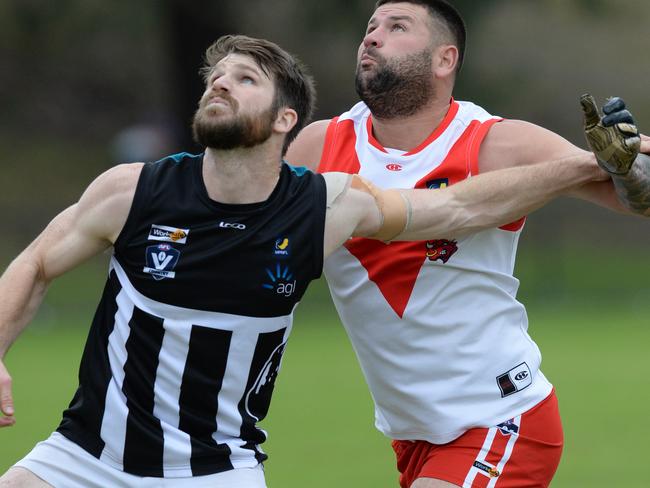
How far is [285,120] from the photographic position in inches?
186

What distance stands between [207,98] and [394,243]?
104 centimetres

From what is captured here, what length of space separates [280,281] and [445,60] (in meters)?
1.48

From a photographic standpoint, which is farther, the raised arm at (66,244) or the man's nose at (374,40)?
the man's nose at (374,40)

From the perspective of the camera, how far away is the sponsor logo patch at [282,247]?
454 cm

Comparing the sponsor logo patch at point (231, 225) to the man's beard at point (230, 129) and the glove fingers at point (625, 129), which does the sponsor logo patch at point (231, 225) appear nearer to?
the man's beard at point (230, 129)

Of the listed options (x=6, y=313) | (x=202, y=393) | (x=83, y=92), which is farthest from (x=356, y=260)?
(x=83, y=92)

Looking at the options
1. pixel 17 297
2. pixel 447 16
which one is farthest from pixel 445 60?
pixel 17 297

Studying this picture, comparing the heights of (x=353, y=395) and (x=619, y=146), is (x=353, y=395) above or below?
below

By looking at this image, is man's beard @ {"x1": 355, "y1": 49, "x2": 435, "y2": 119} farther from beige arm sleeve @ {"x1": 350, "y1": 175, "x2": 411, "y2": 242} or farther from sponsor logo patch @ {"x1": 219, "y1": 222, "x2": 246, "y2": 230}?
sponsor logo patch @ {"x1": 219, "y1": 222, "x2": 246, "y2": 230}

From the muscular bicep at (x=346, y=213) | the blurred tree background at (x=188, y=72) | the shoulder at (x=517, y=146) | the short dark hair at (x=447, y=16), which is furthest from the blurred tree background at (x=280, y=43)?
the muscular bicep at (x=346, y=213)

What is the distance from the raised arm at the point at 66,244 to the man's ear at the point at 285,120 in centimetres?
55

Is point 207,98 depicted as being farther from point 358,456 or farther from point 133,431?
point 358,456

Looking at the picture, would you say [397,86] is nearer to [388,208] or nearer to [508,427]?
[388,208]

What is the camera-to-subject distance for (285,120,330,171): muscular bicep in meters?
5.39
